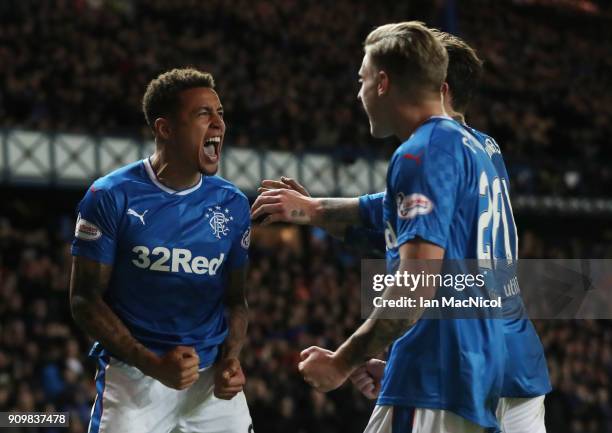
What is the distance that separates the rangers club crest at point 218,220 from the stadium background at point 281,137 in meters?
7.02

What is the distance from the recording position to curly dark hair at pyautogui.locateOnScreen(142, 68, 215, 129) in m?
4.76

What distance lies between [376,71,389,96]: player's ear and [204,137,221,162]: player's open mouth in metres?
1.33

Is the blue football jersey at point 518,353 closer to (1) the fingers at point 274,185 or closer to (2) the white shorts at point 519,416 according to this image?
(2) the white shorts at point 519,416

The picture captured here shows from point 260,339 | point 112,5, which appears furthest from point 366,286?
point 112,5

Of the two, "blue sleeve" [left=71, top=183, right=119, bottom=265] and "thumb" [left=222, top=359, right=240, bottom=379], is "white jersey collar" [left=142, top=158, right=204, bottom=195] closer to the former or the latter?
"blue sleeve" [left=71, top=183, right=119, bottom=265]

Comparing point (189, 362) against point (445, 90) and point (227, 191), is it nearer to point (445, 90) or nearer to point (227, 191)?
point (227, 191)

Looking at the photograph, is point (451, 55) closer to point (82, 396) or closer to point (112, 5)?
A: point (82, 396)

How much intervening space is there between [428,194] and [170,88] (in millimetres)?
1886

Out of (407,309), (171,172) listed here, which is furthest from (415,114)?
(171,172)

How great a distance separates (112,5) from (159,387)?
55.5 ft

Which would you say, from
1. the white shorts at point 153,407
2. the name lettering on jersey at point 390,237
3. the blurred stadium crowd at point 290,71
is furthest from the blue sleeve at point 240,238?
the blurred stadium crowd at point 290,71

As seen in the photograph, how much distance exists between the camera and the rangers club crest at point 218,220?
15.6ft

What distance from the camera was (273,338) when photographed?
14.8 metres

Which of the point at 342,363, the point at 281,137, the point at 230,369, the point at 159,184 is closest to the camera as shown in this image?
the point at 342,363
